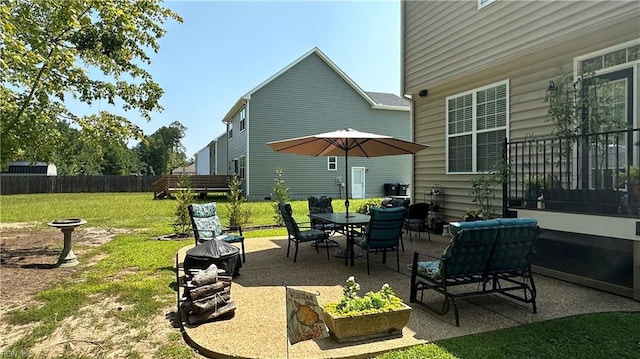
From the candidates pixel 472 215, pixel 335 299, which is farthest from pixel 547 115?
pixel 335 299

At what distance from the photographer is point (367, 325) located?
11.0ft

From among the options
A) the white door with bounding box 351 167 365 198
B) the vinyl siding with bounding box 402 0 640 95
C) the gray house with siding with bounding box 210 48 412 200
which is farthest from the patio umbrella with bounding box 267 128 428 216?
the white door with bounding box 351 167 365 198

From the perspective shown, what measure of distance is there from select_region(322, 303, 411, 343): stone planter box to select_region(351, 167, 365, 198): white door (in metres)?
19.6

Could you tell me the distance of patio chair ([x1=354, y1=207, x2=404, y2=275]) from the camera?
17.7 feet

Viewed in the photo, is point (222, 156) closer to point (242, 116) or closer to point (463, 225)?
point (242, 116)

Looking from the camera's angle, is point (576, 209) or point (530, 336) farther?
A: point (576, 209)

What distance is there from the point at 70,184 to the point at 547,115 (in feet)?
119

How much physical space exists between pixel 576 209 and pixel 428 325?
277 cm

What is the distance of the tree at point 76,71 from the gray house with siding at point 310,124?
11190 mm

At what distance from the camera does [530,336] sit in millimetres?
3357

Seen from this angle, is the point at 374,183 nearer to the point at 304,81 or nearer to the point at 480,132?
the point at 304,81

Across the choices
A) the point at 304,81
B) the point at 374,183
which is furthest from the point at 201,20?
the point at 374,183

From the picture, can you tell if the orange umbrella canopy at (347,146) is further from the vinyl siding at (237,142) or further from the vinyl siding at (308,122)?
the vinyl siding at (237,142)

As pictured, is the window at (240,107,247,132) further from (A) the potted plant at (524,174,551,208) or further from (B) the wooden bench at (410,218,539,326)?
(B) the wooden bench at (410,218,539,326)
